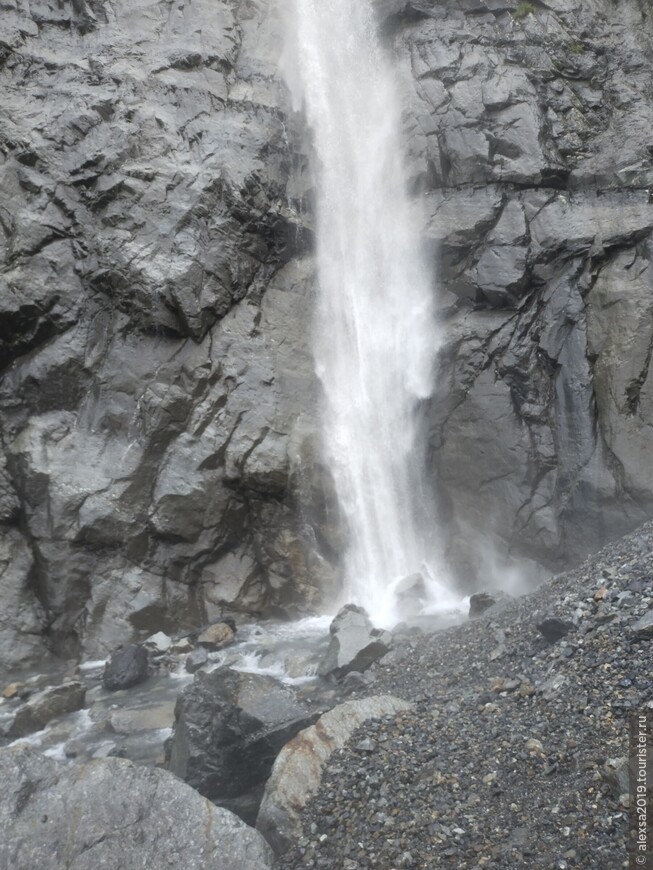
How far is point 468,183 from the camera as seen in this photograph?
20.4 m

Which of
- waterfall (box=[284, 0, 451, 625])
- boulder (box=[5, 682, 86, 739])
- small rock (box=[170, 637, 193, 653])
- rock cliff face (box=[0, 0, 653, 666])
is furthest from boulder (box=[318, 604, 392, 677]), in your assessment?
boulder (box=[5, 682, 86, 739])

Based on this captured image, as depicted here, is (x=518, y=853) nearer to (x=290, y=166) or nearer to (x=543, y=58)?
(x=290, y=166)

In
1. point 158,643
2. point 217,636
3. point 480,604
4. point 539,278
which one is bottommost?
point 480,604

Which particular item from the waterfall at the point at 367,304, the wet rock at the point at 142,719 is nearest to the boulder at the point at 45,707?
the wet rock at the point at 142,719

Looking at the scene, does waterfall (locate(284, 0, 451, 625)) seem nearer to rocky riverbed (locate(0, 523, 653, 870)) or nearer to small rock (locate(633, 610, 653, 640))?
rocky riverbed (locate(0, 523, 653, 870))

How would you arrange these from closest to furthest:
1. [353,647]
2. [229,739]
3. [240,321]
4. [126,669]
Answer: [229,739] < [353,647] < [126,669] < [240,321]

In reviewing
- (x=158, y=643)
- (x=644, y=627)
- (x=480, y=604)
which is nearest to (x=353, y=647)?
(x=480, y=604)

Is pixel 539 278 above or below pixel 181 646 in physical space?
above

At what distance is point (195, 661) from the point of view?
14.0 m

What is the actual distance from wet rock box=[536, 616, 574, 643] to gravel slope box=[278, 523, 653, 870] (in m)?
0.10

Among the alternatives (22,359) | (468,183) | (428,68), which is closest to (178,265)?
(22,359)

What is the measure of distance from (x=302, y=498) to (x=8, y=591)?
Answer: 7693mm

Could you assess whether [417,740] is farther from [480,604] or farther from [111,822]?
[480,604]

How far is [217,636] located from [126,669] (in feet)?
7.73
